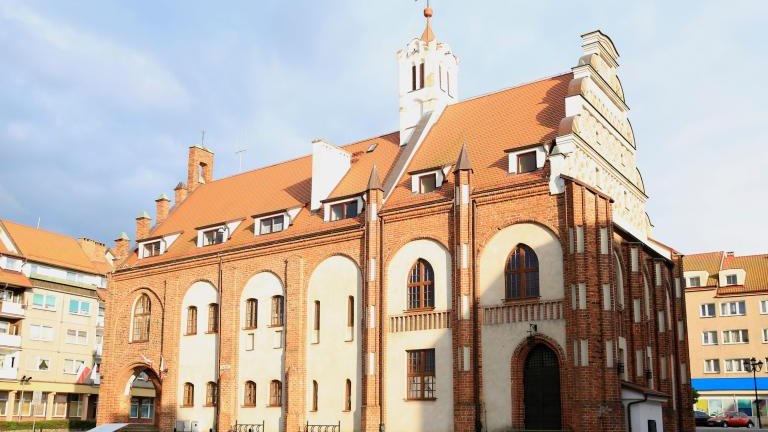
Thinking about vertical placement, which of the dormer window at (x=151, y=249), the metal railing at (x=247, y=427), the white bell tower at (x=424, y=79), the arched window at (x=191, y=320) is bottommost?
the metal railing at (x=247, y=427)

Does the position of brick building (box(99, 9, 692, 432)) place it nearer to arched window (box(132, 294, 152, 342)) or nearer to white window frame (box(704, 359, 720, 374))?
arched window (box(132, 294, 152, 342))

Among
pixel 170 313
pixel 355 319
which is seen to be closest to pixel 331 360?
pixel 355 319

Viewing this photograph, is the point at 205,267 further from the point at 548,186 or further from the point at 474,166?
the point at 548,186

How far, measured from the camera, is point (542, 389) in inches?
1199

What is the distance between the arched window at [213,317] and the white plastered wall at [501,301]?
54.6 ft

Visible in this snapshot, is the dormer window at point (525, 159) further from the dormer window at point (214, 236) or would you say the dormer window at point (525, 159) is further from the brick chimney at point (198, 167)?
the brick chimney at point (198, 167)

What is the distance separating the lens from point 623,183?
37.5 metres

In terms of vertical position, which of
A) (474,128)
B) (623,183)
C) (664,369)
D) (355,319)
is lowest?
(664,369)

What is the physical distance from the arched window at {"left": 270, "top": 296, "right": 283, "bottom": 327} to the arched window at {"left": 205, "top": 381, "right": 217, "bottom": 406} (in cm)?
501

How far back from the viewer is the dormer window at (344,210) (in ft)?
127

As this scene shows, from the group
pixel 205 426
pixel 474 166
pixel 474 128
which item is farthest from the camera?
pixel 205 426

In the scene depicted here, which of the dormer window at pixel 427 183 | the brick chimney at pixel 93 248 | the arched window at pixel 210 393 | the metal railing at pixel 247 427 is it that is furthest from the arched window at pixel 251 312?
the brick chimney at pixel 93 248

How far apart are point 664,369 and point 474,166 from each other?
41.7ft

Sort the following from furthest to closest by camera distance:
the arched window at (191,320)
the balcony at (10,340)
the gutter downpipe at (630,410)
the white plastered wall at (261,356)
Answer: the balcony at (10,340)
the arched window at (191,320)
the white plastered wall at (261,356)
the gutter downpipe at (630,410)
